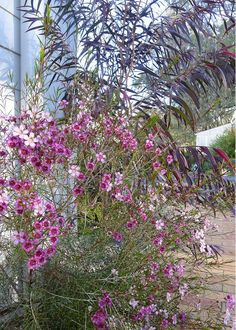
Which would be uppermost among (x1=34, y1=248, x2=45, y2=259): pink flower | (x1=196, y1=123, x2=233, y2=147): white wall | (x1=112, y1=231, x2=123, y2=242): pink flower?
(x1=196, y1=123, x2=233, y2=147): white wall

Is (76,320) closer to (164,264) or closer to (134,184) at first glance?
(164,264)

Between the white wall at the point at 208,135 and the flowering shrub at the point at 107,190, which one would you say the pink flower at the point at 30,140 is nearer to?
the flowering shrub at the point at 107,190

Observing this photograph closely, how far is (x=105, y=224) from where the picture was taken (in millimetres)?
1545

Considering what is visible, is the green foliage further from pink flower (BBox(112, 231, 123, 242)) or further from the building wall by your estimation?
pink flower (BBox(112, 231, 123, 242))

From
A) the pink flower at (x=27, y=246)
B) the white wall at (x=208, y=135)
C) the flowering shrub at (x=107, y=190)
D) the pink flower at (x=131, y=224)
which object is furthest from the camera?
the white wall at (x=208, y=135)

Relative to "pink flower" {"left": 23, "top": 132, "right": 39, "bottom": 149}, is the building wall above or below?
above

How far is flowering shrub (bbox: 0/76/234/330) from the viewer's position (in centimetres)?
129

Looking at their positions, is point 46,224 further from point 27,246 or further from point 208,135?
point 208,135

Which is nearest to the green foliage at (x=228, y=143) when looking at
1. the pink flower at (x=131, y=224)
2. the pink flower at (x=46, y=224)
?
the pink flower at (x=131, y=224)

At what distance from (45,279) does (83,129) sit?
0.62m

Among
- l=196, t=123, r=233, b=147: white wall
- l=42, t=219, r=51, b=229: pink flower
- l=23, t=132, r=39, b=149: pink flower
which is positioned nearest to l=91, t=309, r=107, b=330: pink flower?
l=42, t=219, r=51, b=229: pink flower

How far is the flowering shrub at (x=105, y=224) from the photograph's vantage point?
1.29 meters

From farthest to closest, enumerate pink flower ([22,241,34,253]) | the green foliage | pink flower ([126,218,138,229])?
the green foliage → pink flower ([126,218,138,229]) → pink flower ([22,241,34,253])

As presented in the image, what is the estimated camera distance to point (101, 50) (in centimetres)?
Result: 211
